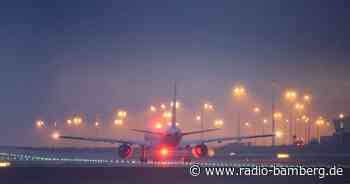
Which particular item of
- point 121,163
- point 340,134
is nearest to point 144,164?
point 121,163

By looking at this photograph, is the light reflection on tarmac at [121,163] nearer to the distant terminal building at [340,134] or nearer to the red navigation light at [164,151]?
the red navigation light at [164,151]

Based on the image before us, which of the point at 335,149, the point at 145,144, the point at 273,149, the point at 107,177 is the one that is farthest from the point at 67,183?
the point at 273,149

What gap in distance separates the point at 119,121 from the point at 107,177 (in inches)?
4268

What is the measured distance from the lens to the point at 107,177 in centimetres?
4728

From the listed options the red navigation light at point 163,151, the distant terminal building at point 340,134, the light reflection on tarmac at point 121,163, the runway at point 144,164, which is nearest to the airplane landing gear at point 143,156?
the runway at point 144,164

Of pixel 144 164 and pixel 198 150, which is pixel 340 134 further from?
pixel 144 164

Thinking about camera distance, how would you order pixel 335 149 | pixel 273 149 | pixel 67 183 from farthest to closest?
1. pixel 273 149
2. pixel 335 149
3. pixel 67 183

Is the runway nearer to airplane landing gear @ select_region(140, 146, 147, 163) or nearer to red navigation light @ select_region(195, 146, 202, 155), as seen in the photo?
airplane landing gear @ select_region(140, 146, 147, 163)

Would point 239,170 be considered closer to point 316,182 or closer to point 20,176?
point 316,182

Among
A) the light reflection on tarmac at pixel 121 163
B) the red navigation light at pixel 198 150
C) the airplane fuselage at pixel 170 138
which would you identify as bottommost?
the light reflection on tarmac at pixel 121 163

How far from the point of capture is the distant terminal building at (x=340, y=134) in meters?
138

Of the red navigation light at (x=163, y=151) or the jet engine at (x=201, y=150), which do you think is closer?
the jet engine at (x=201, y=150)

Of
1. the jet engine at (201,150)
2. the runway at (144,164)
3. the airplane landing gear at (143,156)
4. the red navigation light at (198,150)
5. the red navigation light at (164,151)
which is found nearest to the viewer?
the runway at (144,164)

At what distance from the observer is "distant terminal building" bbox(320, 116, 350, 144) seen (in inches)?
5418
